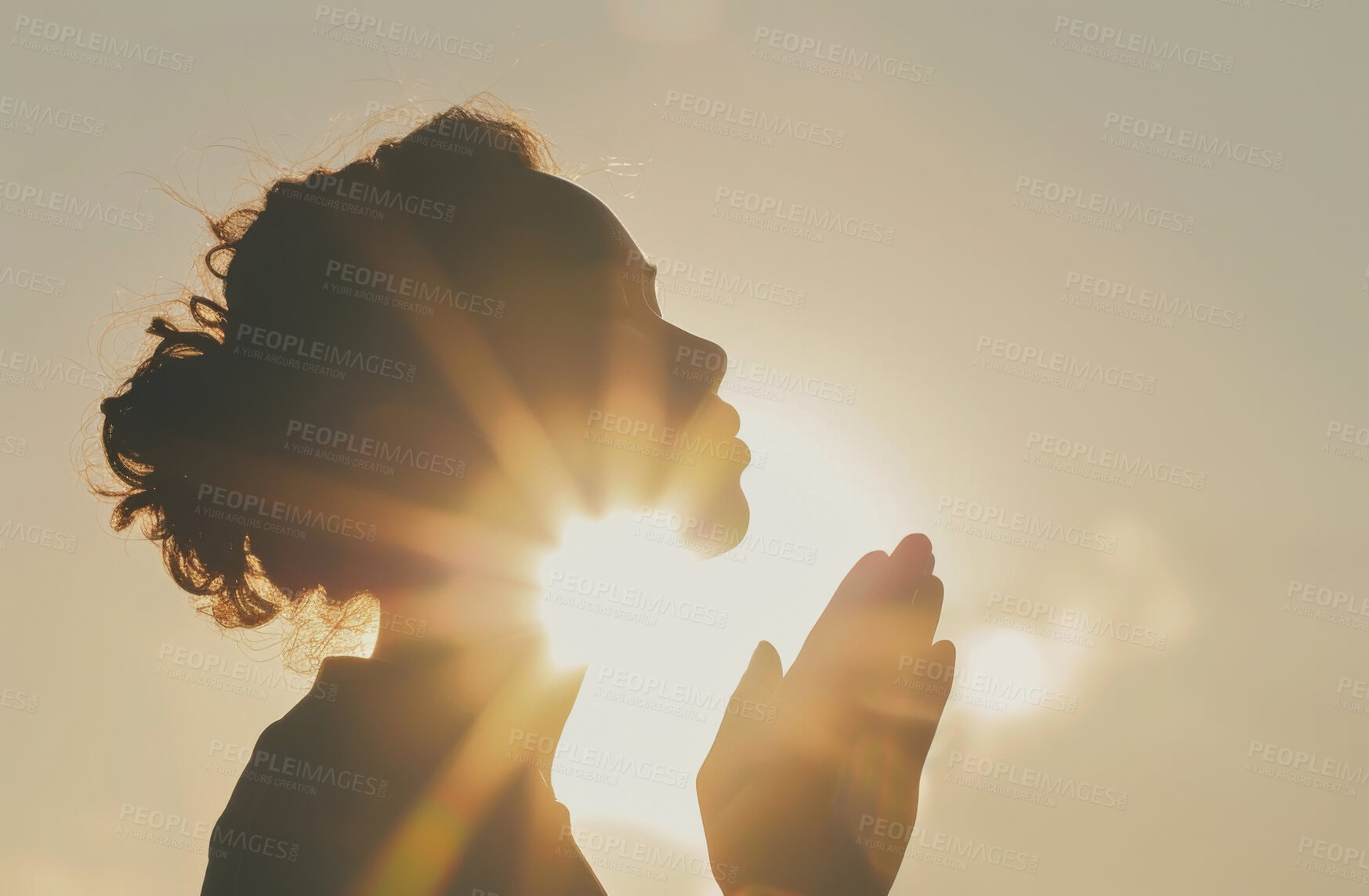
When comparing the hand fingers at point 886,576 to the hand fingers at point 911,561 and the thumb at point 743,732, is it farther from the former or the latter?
the thumb at point 743,732

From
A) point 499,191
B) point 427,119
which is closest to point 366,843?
point 499,191

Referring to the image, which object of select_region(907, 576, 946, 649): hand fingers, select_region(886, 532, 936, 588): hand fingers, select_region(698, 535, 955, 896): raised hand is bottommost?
select_region(698, 535, 955, 896): raised hand

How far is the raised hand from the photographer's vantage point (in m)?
2.07

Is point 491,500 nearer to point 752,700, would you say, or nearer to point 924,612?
point 752,700

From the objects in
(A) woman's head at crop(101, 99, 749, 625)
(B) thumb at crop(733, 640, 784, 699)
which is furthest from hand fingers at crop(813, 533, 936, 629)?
(A) woman's head at crop(101, 99, 749, 625)

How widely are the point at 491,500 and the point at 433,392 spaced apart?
0.32 meters

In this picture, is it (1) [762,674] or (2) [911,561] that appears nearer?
(2) [911,561]

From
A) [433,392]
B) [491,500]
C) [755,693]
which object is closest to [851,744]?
[755,693]

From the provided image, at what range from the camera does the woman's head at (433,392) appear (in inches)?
82.7

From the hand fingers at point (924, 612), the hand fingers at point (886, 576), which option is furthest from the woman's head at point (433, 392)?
the hand fingers at point (924, 612)

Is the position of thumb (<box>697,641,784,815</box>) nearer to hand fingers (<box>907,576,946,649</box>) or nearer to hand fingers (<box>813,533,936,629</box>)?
hand fingers (<box>813,533,936,629</box>)

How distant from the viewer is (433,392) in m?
2.12

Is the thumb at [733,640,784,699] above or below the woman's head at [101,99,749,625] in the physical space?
below

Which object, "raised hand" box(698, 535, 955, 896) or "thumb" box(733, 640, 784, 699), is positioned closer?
"raised hand" box(698, 535, 955, 896)
